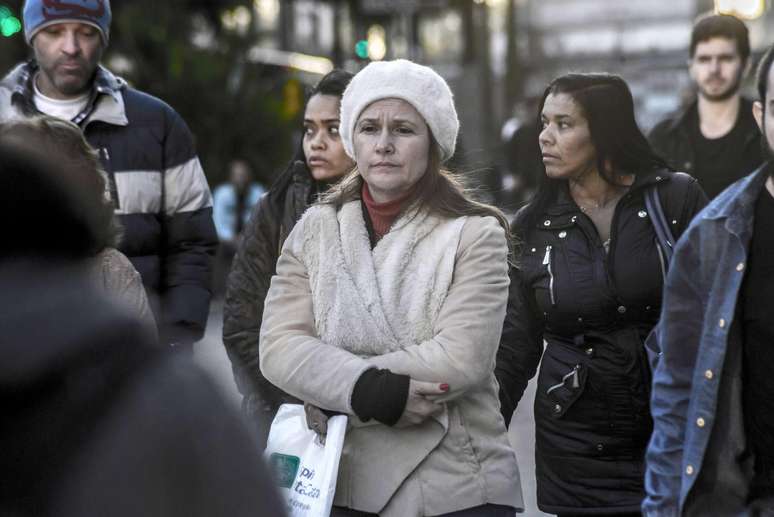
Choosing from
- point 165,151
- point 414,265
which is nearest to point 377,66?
point 414,265

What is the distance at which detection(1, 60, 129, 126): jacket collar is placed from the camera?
497 cm

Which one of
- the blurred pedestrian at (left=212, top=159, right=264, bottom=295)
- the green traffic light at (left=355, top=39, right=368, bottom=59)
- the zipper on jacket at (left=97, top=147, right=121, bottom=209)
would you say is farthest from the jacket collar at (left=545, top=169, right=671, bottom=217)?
the green traffic light at (left=355, top=39, right=368, bottom=59)

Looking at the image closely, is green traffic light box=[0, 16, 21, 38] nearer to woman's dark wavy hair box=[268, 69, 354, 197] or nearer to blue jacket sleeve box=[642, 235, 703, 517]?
woman's dark wavy hair box=[268, 69, 354, 197]

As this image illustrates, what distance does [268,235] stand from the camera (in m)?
4.69

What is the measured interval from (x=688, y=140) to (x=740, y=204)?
329cm

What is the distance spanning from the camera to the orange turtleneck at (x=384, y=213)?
3.65 m

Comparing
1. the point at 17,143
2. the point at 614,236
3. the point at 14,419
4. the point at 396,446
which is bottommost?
the point at 396,446

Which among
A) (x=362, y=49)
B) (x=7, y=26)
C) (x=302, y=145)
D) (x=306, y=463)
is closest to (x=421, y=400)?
(x=306, y=463)

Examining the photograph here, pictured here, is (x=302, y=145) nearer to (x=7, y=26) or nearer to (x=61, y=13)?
(x=61, y=13)

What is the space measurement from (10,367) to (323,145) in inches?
142

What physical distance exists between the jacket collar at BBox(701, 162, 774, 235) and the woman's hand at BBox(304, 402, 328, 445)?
40.0 inches

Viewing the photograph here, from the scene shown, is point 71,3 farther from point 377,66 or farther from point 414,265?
point 414,265

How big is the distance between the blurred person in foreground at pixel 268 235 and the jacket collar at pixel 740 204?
1.66 metres

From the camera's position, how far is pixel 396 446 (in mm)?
3434
